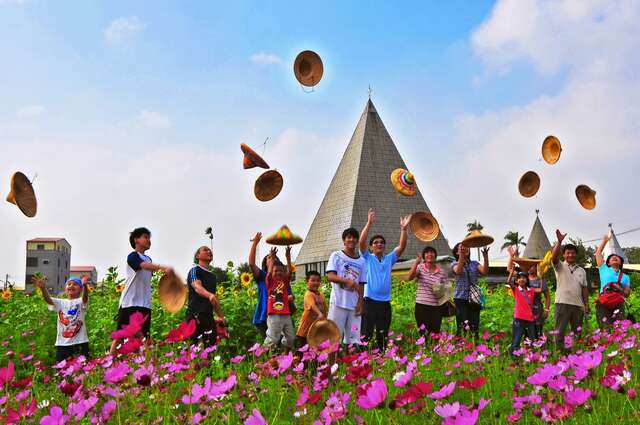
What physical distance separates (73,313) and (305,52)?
5492 millimetres

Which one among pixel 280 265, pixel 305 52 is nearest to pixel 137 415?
pixel 280 265

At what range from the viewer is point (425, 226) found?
781cm

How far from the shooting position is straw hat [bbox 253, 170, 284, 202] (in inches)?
297

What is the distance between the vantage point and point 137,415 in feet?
8.87

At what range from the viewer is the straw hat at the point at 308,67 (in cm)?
932

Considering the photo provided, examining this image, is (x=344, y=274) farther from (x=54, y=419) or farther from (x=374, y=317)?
(x=54, y=419)

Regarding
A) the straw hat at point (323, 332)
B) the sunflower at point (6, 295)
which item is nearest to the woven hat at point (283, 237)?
the straw hat at point (323, 332)

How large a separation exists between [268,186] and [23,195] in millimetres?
2820

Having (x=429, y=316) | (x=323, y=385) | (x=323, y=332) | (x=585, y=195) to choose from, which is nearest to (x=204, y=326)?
(x=323, y=332)

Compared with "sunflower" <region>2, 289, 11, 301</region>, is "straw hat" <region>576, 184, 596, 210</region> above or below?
above

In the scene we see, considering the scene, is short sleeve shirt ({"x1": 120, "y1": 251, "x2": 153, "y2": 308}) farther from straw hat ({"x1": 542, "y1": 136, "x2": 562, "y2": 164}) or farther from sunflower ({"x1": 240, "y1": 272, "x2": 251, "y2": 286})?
straw hat ({"x1": 542, "y1": 136, "x2": 562, "y2": 164})

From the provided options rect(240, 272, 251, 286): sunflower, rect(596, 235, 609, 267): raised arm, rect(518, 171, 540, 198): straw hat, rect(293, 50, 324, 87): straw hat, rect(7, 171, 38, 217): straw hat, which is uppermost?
rect(293, 50, 324, 87): straw hat

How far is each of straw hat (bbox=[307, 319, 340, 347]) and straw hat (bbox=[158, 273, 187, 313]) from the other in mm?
1425

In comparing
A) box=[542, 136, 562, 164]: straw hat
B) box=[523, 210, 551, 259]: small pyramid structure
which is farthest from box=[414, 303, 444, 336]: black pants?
box=[523, 210, 551, 259]: small pyramid structure
